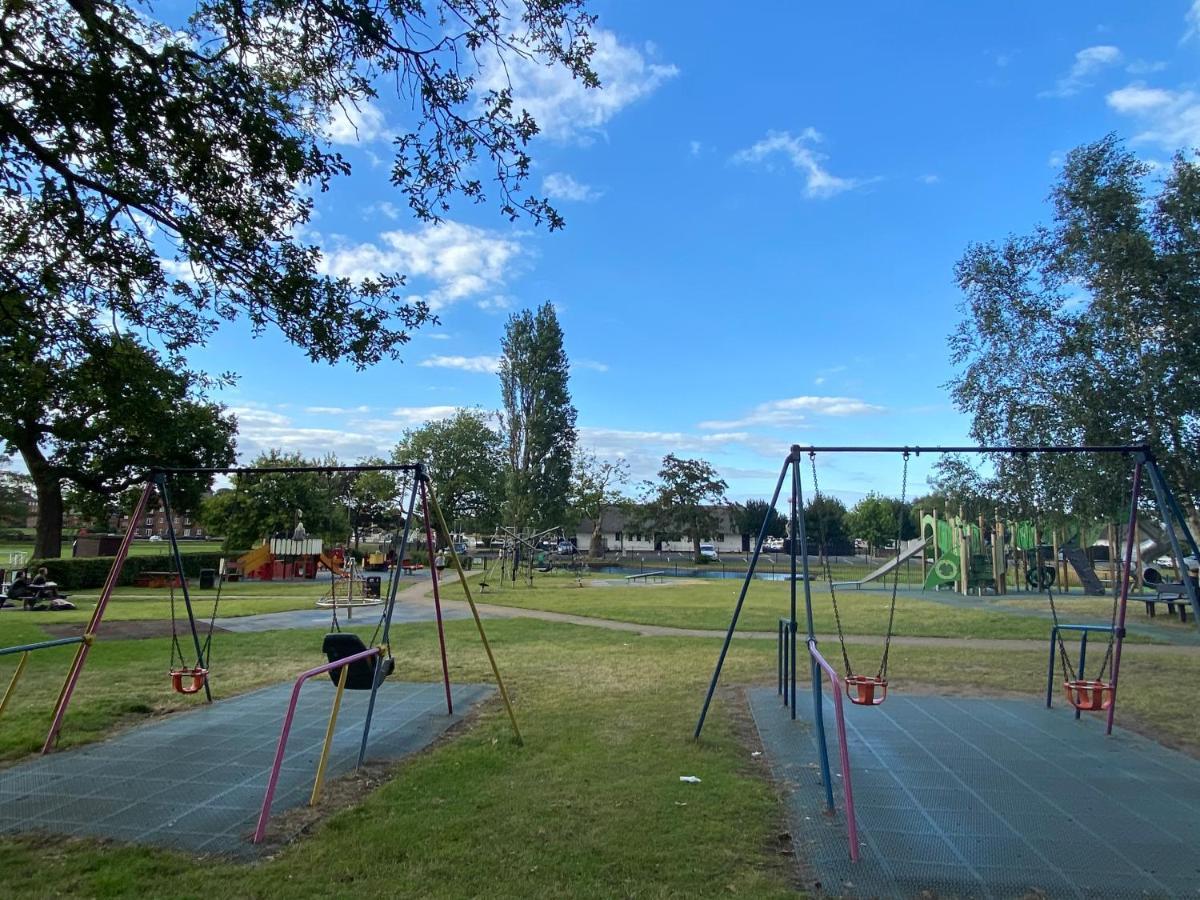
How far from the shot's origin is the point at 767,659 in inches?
444

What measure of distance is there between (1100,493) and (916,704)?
9962 millimetres

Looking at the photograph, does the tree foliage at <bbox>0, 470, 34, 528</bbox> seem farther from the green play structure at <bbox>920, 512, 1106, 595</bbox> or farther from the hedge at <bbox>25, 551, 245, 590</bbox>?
the green play structure at <bbox>920, 512, 1106, 595</bbox>

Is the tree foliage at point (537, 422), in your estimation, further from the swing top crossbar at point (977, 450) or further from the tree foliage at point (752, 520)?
the swing top crossbar at point (977, 450)

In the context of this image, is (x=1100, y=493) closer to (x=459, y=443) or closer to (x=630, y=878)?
(x=630, y=878)

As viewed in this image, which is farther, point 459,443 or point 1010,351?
point 459,443

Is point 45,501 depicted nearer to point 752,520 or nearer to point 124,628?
point 124,628

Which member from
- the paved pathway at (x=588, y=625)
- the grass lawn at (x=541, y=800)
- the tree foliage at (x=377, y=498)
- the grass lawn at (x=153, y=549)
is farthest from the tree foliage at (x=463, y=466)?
the grass lawn at (x=541, y=800)

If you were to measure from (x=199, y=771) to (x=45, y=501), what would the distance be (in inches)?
1163

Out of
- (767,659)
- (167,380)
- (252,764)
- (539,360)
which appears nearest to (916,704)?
(767,659)

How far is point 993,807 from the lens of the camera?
4.94m

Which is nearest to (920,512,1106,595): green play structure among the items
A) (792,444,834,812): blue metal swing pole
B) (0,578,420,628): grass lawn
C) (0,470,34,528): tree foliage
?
(0,578,420,628): grass lawn

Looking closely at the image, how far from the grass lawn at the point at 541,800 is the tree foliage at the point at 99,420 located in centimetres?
334

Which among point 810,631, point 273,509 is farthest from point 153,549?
point 810,631

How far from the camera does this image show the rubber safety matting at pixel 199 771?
4520 millimetres
